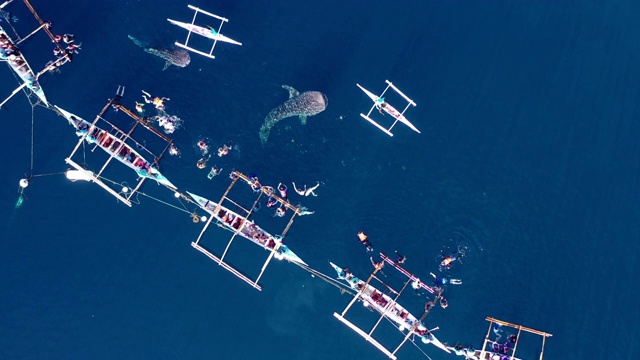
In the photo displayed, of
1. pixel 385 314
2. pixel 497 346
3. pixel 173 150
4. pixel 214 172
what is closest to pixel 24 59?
pixel 173 150

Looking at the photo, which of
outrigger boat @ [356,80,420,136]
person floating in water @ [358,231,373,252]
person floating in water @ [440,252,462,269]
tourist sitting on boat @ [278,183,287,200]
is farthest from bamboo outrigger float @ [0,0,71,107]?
person floating in water @ [440,252,462,269]

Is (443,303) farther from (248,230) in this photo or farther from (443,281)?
(248,230)

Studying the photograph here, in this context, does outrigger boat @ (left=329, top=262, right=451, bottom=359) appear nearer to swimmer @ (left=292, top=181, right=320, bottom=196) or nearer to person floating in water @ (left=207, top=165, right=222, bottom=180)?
swimmer @ (left=292, top=181, right=320, bottom=196)

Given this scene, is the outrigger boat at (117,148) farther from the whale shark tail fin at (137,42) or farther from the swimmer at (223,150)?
the whale shark tail fin at (137,42)

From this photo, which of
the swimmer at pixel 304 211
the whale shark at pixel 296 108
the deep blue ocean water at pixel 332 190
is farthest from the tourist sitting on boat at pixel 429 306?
the whale shark at pixel 296 108

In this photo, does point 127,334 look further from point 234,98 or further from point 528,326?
point 528,326

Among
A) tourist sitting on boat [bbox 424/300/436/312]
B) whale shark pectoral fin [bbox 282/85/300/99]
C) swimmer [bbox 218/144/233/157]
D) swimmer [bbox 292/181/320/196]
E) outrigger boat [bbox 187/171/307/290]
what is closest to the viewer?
outrigger boat [bbox 187/171/307/290]
